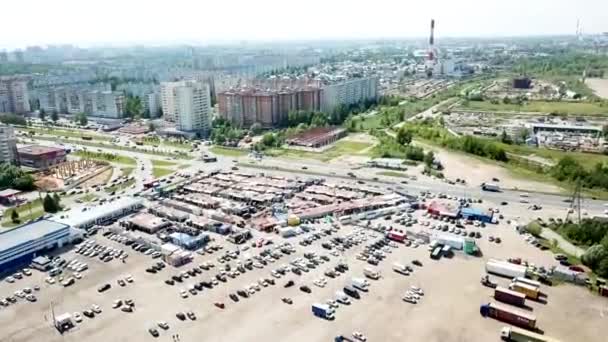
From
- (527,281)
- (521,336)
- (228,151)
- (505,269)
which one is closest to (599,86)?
(228,151)

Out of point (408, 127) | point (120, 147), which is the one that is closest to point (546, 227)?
point (408, 127)

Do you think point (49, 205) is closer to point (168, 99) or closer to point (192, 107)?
point (192, 107)

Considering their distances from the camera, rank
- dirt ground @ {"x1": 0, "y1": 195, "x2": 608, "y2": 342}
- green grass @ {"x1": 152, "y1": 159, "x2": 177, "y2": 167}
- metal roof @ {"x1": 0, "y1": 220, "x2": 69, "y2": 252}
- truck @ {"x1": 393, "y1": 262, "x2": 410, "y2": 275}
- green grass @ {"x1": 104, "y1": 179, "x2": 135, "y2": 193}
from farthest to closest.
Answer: green grass @ {"x1": 152, "y1": 159, "x2": 177, "y2": 167} < green grass @ {"x1": 104, "y1": 179, "x2": 135, "y2": 193} < metal roof @ {"x1": 0, "y1": 220, "x2": 69, "y2": 252} < truck @ {"x1": 393, "y1": 262, "x2": 410, "y2": 275} < dirt ground @ {"x1": 0, "y1": 195, "x2": 608, "y2": 342}

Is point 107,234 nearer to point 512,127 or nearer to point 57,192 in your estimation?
point 57,192

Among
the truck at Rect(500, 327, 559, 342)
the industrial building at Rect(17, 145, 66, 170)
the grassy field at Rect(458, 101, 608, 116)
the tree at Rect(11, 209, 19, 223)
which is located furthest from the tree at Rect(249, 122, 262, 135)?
the truck at Rect(500, 327, 559, 342)

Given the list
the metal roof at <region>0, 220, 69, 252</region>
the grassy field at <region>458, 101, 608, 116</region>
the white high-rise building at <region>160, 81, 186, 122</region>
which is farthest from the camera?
the grassy field at <region>458, 101, 608, 116</region>

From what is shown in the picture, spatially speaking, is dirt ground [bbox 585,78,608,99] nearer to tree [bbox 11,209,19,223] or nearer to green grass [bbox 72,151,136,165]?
green grass [bbox 72,151,136,165]

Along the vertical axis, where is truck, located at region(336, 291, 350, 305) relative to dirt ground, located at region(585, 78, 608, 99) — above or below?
below
